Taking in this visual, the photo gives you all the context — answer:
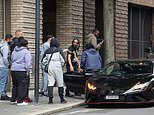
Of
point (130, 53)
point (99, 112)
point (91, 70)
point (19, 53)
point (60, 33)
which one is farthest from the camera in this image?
point (130, 53)

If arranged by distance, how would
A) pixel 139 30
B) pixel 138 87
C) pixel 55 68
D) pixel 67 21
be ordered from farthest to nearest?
pixel 139 30 → pixel 67 21 → pixel 55 68 → pixel 138 87

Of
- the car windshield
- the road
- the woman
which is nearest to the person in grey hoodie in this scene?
the woman

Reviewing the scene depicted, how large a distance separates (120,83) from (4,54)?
11.5ft

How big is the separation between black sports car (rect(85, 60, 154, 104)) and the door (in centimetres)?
1110

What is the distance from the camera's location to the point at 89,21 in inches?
869

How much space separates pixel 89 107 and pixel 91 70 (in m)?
2.01

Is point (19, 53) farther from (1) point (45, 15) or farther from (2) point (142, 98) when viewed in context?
(1) point (45, 15)

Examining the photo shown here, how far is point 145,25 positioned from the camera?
28375 millimetres

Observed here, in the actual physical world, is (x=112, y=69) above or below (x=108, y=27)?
below

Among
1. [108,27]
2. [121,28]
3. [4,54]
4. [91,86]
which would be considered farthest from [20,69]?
[121,28]

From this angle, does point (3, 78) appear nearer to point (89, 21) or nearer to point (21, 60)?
point (21, 60)

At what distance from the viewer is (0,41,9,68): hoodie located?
48.6 feet

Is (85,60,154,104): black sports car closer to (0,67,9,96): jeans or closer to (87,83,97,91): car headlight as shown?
(87,83,97,91): car headlight

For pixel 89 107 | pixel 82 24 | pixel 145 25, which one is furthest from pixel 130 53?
pixel 89 107
